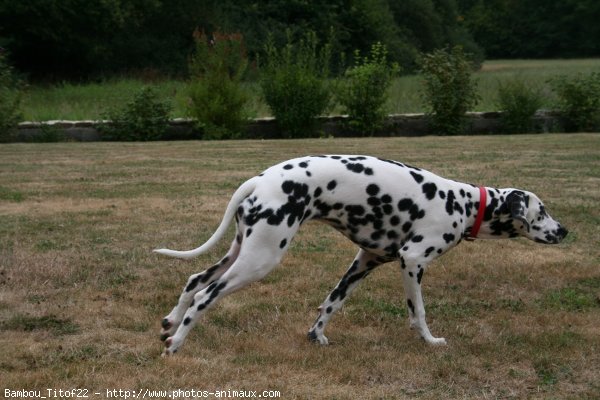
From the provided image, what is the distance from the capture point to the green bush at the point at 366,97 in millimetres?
21766

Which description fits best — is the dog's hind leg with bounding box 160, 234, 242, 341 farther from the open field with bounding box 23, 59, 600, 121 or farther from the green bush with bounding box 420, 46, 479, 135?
the green bush with bounding box 420, 46, 479, 135

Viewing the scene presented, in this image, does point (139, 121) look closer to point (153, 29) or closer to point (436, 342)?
point (436, 342)

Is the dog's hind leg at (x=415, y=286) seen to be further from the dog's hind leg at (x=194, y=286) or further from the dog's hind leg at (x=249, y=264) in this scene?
the dog's hind leg at (x=194, y=286)

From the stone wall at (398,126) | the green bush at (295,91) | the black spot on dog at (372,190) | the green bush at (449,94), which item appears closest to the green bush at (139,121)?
the stone wall at (398,126)

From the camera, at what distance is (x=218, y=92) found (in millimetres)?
20922

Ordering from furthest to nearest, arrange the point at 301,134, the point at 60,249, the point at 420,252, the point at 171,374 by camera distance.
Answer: the point at 301,134
the point at 60,249
the point at 420,252
the point at 171,374

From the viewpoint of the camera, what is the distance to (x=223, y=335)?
572cm

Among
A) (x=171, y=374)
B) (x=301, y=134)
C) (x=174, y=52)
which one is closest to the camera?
(x=171, y=374)

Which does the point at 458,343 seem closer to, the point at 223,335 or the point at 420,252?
the point at 420,252

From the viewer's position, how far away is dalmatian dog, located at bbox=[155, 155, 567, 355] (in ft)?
17.0

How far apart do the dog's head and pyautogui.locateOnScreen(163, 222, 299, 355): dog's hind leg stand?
1.75m

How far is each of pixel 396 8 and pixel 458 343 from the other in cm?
5516

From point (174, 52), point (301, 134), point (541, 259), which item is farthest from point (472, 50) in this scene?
point (541, 259)

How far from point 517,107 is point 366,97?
389cm
